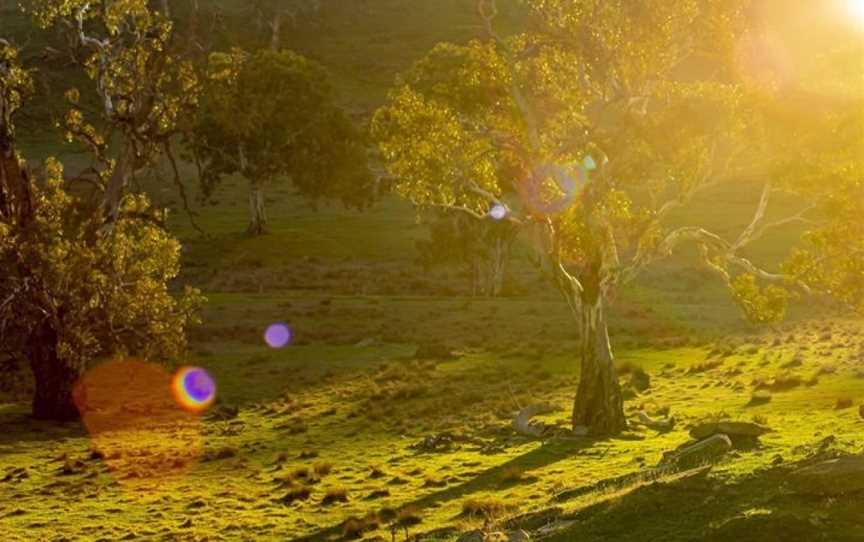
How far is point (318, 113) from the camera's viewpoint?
8188 centimetres

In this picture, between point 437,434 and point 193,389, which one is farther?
point 193,389

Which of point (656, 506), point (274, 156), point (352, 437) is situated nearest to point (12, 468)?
point (352, 437)

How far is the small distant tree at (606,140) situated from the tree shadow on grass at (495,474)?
1398 mm

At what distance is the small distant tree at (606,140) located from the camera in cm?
2552

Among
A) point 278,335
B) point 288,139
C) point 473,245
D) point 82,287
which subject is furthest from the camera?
point 288,139

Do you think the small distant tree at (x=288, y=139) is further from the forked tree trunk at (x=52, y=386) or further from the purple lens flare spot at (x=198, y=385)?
the forked tree trunk at (x=52, y=386)

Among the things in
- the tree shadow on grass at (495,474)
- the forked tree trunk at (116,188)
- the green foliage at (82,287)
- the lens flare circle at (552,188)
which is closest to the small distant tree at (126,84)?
the forked tree trunk at (116,188)

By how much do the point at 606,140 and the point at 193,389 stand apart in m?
19.9

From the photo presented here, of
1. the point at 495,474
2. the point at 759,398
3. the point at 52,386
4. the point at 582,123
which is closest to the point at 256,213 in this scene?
the point at 52,386

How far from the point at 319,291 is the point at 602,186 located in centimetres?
4261

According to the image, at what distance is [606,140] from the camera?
26688 mm

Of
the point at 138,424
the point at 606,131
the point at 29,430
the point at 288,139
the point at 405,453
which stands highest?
the point at 288,139

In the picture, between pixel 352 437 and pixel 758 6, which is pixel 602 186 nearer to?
pixel 758 6

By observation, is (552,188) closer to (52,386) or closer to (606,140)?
(606,140)
